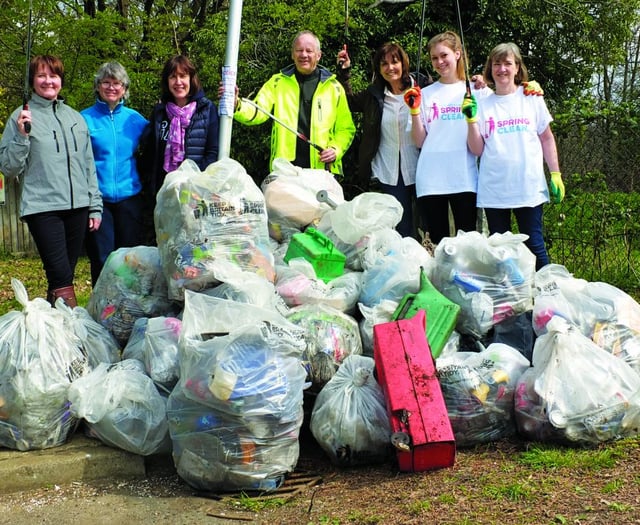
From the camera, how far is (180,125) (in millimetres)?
4602

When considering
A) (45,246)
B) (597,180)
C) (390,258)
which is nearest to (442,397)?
(390,258)

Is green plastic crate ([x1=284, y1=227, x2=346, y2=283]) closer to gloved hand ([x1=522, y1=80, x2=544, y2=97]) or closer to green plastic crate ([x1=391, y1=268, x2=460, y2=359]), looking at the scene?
green plastic crate ([x1=391, y1=268, x2=460, y2=359])

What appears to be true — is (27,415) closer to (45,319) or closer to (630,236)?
(45,319)

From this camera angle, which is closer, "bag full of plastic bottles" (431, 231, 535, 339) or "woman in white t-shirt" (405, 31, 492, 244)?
"bag full of plastic bottles" (431, 231, 535, 339)

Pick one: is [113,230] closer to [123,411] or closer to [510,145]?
[123,411]

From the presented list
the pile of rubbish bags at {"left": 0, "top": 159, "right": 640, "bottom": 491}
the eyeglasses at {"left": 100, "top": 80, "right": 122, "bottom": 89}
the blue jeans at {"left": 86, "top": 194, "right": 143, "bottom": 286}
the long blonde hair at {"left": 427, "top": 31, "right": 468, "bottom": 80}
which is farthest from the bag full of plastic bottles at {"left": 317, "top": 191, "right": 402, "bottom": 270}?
the eyeglasses at {"left": 100, "top": 80, "right": 122, "bottom": 89}

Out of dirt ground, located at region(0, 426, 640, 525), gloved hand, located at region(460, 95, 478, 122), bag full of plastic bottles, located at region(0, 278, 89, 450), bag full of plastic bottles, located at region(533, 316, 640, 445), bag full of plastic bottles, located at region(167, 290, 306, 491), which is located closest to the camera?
dirt ground, located at region(0, 426, 640, 525)

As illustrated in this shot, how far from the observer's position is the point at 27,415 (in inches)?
131

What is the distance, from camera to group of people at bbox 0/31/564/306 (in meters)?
4.28

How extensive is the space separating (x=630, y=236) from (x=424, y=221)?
2.00m

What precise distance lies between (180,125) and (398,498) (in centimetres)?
270

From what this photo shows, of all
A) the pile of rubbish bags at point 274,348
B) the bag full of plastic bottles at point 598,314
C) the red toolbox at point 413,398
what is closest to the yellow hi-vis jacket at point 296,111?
the pile of rubbish bags at point 274,348

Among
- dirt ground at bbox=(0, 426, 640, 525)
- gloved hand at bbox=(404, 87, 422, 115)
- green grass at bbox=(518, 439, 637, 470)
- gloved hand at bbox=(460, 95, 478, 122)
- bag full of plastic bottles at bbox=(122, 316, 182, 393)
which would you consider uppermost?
gloved hand at bbox=(404, 87, 422, 115)

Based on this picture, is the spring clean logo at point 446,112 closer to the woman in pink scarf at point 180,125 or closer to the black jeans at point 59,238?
the woman in pink scarf at point 180,125
